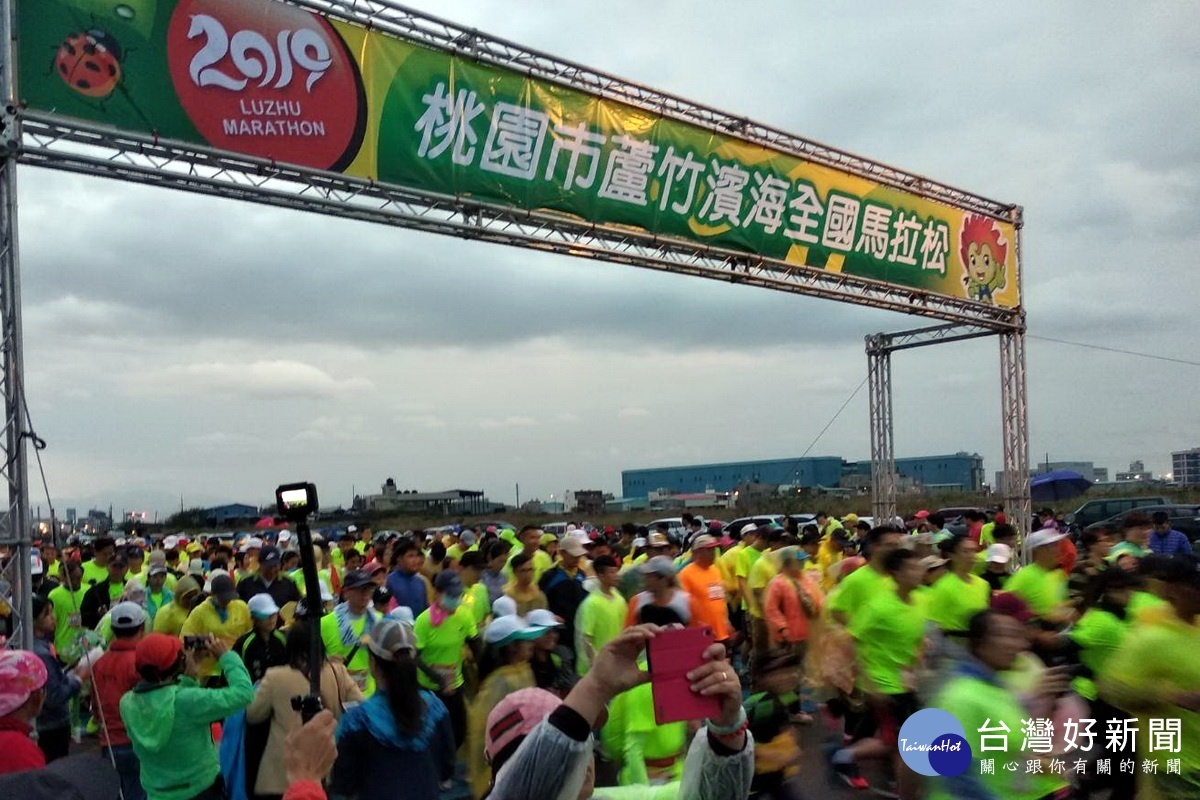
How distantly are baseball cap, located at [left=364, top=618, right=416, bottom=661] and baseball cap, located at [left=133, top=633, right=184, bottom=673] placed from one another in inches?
39.6

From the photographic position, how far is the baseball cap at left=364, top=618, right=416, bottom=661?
11.3ft

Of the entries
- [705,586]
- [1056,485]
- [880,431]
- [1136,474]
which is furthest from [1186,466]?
[705,586]

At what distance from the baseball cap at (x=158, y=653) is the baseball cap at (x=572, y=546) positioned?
470 centimetres

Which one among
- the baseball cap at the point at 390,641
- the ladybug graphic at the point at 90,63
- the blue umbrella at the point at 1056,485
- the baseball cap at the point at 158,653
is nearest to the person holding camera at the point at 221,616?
the baseball cap at the point at 158,653

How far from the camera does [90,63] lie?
7.05 meters

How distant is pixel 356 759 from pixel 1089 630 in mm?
3766

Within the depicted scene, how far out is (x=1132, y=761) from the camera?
13.8 feet

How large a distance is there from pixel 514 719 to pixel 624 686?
386mm

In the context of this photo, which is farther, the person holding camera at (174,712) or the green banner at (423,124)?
the green banner at (423,124)

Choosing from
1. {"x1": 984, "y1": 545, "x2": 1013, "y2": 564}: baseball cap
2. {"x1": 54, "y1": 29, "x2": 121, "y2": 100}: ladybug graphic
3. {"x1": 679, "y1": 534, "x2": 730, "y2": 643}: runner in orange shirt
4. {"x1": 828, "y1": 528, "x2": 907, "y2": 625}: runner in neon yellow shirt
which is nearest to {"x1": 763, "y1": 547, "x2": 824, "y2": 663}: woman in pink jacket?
{"x1": 679, "y1": 534, "x2": 730, "y2": 643}: runner in orange shirt

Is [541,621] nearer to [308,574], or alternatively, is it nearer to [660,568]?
[660,568]

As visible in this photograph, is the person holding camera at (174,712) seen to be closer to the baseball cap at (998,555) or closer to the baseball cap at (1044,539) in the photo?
the baseball cap at (1044,539)

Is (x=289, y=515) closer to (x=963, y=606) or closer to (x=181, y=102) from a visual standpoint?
(x=963, y=606)

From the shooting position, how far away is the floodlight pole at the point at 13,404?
20.8 feet
